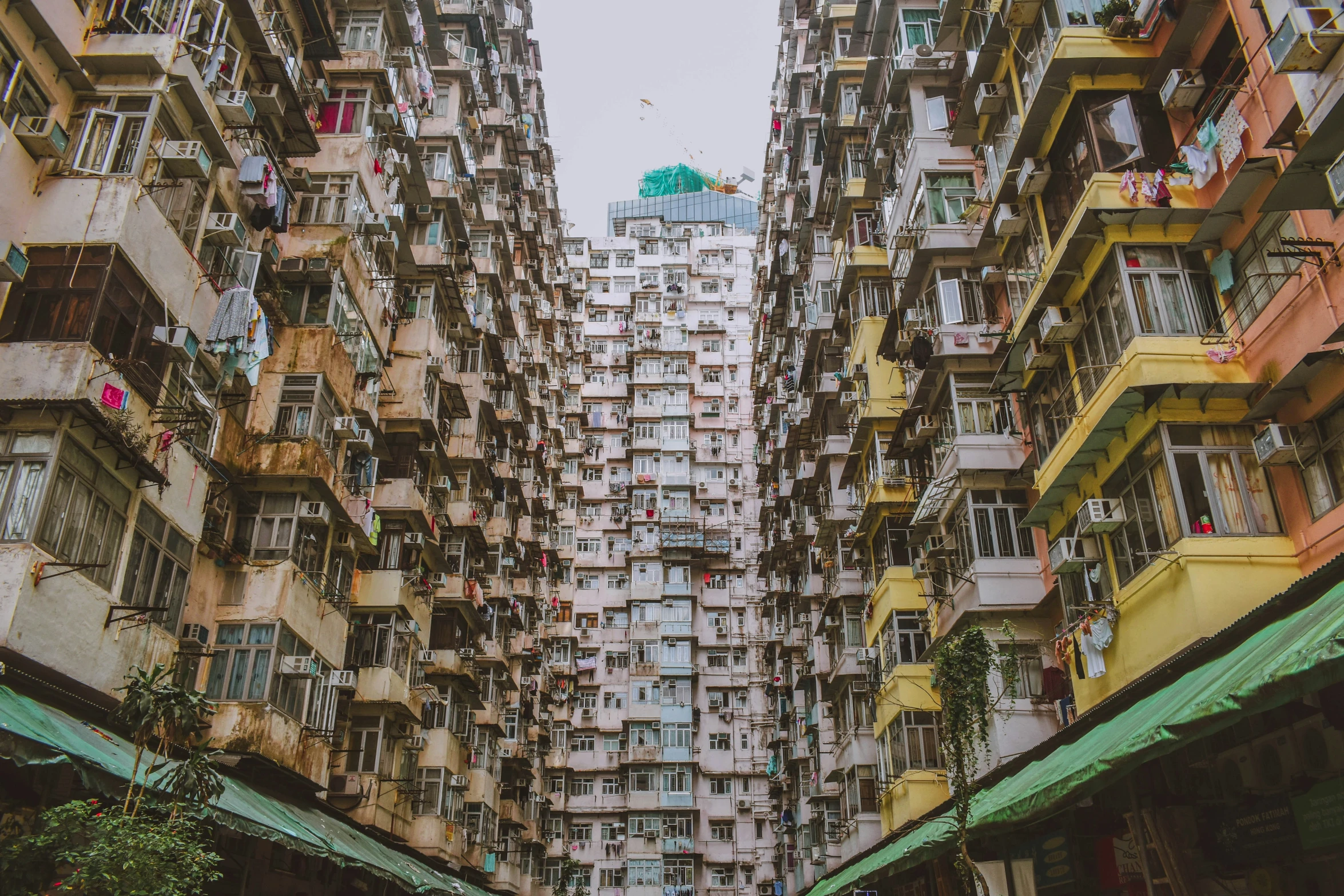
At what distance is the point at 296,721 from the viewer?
20281 mm

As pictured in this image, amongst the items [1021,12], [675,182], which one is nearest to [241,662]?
[1021,12]

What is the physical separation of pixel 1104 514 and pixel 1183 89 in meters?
6.93

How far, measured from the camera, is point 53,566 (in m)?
13.5

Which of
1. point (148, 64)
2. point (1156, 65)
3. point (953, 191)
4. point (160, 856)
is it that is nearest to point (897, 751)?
point (953, 191)

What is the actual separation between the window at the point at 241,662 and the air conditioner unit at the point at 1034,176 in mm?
17206

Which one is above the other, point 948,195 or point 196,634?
point 948,195

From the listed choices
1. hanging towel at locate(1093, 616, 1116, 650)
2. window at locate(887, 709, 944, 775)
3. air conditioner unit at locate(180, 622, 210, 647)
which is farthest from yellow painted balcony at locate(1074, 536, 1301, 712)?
air conditioner unit at locate(180, 622, 210, 647)

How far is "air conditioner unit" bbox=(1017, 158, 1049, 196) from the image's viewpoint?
1920 cm

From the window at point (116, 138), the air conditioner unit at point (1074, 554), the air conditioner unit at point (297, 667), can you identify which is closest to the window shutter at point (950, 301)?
the air conditioner unit at point (1074, 554)

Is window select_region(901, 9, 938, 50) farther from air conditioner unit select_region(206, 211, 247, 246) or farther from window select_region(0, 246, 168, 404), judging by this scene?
window select_region(0, 246, 168, 404)

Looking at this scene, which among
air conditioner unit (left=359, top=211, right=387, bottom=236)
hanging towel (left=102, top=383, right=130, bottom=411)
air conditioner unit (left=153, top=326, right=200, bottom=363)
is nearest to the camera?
hanging towel (left=102, top=383, right=130, bottom=411)

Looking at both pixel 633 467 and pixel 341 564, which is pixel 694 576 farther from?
pixel 341 564

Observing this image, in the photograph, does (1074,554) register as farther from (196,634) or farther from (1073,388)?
(196,634)

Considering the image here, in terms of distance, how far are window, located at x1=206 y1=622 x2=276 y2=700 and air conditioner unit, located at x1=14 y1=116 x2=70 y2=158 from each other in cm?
924
